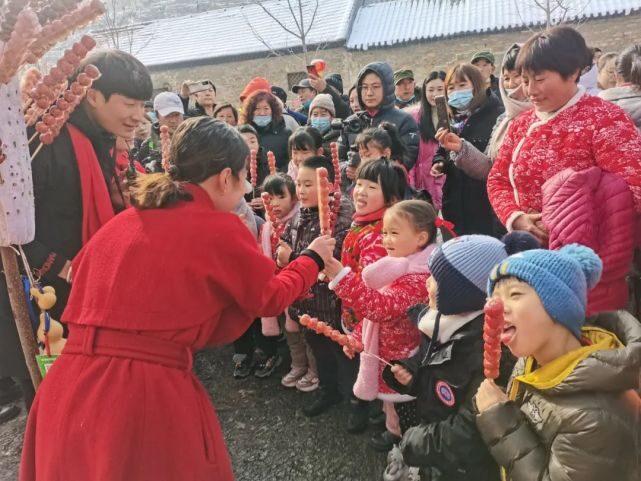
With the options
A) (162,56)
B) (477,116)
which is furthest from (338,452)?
(162,56)

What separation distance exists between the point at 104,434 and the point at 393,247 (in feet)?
5.03

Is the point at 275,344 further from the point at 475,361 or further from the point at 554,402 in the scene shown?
the point at 554,402

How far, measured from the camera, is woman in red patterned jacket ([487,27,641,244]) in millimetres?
2219

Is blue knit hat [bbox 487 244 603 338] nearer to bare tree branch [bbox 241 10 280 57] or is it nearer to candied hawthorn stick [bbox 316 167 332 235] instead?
candied hawthorn stick [bbox 316 167 332 235]

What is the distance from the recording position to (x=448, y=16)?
60.6 ft

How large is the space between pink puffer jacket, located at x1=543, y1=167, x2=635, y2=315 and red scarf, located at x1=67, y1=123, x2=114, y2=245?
83.5 inches

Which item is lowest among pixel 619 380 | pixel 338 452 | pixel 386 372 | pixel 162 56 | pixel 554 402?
pixel 338 452

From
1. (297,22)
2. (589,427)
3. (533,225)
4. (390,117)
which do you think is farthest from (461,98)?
(297,22)

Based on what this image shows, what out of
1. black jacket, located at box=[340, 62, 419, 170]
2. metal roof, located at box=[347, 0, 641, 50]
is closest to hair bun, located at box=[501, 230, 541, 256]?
black jacket, located at box=[340, 62, 419, 170]

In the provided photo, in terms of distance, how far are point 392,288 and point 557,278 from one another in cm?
108

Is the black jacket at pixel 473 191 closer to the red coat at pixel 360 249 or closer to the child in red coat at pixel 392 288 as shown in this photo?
the red coat at pixel 360 249

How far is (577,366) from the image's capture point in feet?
4.63

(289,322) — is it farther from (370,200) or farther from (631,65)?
(631,65)

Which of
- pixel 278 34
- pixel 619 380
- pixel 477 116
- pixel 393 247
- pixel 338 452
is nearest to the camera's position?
pixel 619 380
